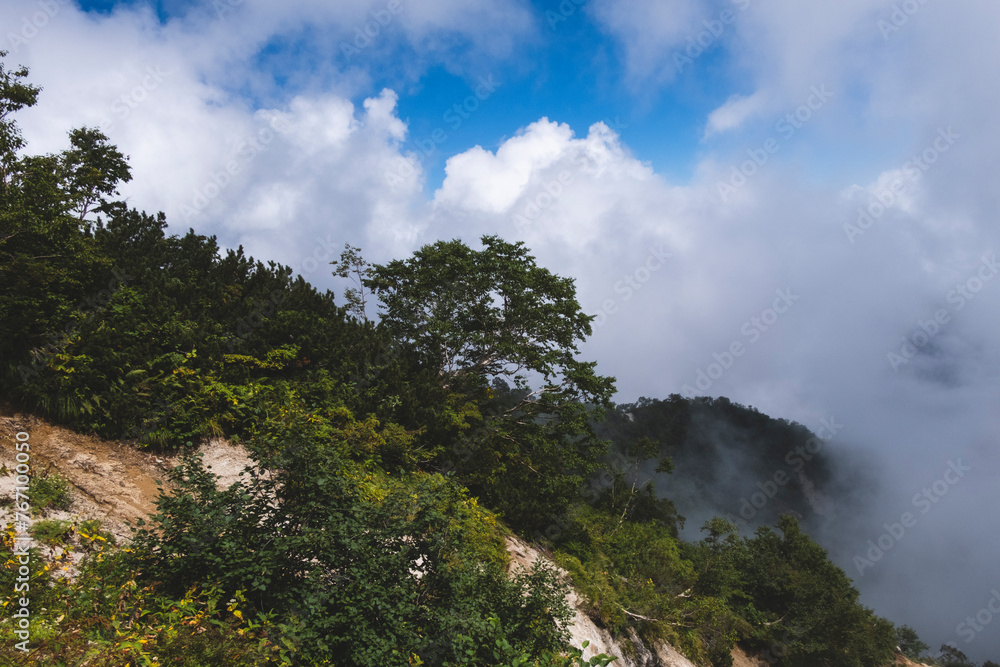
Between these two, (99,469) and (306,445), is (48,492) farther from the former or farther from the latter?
(306,445)

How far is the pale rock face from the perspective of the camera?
9.56 m

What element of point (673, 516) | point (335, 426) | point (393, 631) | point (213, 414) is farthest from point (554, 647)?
point (673, 516)

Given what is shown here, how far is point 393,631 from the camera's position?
15.7 feet

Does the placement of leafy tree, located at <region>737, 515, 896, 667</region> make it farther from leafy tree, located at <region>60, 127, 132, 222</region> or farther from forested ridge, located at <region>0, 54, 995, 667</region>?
leafy tree, located at <region>60, 127, 132, 222</region>

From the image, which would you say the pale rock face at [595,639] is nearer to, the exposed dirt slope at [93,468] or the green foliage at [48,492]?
the exposed dirt slope at [93,468]

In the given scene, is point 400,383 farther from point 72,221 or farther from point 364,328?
point 72,221

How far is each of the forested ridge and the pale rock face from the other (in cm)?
45

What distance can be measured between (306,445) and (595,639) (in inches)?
322

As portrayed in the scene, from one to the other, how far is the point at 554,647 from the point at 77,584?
5.26 metres

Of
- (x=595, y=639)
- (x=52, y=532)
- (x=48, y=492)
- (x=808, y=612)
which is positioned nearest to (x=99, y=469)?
(x=48, y=492)

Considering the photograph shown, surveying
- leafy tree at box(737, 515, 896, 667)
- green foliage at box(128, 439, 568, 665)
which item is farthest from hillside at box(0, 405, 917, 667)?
leafy tree at box(737, 515, 896, 667)

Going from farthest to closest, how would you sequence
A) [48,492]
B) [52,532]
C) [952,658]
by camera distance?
[952,658], [48,492], [52,532]

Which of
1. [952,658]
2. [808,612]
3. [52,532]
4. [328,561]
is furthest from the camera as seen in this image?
[952,658]

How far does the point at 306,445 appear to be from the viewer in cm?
524
